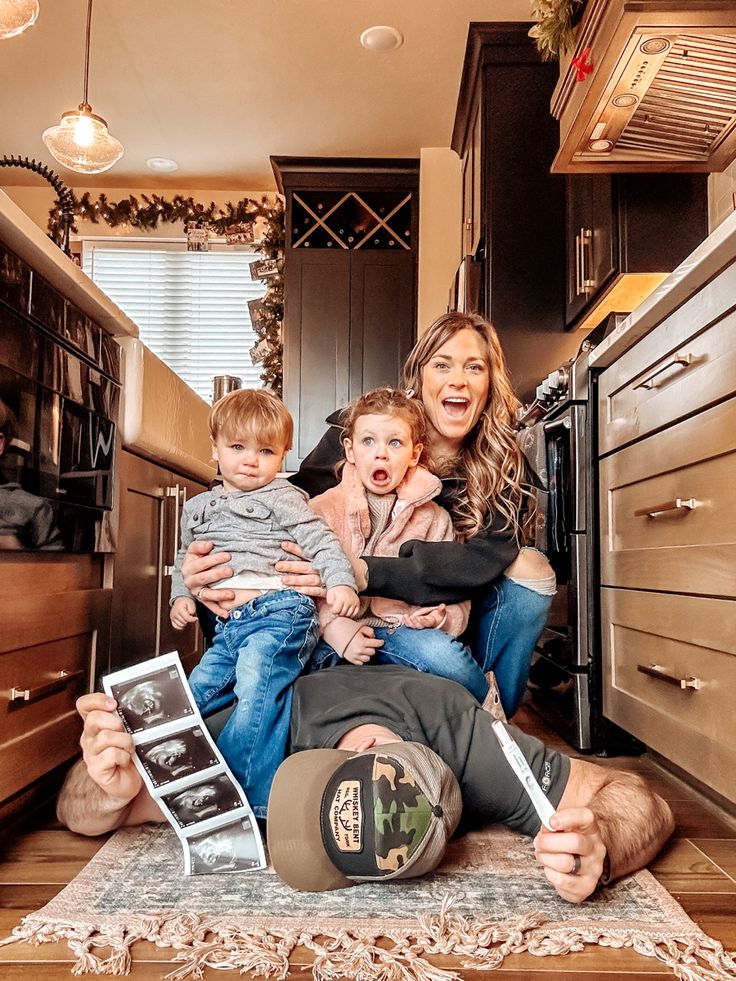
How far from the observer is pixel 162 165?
4504 millimetres

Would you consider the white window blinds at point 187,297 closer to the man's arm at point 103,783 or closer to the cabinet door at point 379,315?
the cabinet door at point 379,315

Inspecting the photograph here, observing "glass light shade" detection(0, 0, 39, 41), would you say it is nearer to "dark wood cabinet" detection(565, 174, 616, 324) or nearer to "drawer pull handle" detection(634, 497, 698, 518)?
"dark wood cabinet" detection(565, 174, 616, 324)

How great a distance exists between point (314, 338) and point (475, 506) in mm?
2846

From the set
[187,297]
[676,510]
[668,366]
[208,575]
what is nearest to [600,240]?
[668,366]

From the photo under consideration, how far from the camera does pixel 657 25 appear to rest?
1.73m

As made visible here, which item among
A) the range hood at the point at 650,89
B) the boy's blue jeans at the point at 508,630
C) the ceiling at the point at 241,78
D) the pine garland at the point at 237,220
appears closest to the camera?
the boy's blue jeans at the point at 508,630

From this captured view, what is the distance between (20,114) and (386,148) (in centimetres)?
189

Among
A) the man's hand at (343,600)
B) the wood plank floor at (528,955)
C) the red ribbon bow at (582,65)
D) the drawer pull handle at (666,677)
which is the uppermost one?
the red ribbon bow at (582,65)

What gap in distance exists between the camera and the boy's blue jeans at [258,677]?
120 centimetres

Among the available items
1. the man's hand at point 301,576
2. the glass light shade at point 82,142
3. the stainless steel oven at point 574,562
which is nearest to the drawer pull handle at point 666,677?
the stainless steel oven at point 574,562

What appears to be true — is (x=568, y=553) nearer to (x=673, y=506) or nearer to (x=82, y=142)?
(x=673, y=506)

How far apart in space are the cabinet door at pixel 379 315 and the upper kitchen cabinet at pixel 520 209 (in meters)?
1.19

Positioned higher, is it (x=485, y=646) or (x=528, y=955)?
(x=485, y=646)

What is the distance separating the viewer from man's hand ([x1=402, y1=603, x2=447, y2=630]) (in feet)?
4.91
